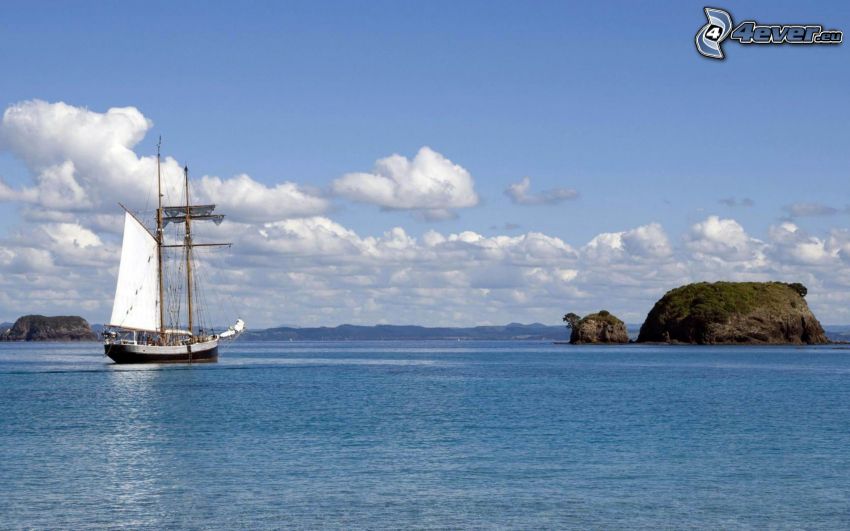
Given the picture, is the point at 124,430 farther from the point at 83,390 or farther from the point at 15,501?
the point at 83,390

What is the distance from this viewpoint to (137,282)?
486 ft

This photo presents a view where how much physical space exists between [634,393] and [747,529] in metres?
70.7

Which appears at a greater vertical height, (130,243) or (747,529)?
(130,243)

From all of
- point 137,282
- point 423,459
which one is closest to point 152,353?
point 137,282

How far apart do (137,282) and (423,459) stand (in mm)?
104228

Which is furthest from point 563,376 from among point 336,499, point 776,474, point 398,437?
point 336,499

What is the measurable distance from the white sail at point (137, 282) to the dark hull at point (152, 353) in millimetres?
3518

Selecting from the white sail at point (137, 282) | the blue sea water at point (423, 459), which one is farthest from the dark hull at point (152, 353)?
the blue sea water at point (423, 459)

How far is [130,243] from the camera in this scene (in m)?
147

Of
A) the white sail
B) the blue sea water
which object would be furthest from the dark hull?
the blue sea water

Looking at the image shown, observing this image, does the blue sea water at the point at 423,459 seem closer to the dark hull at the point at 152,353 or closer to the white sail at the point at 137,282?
the white sail at the point at 137,282

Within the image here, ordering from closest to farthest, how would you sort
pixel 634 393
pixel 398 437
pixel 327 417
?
pixel 398 437 → pixel 327 417 → pixel 634 393

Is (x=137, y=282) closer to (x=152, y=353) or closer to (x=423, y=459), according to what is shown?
(x=152, y=353)

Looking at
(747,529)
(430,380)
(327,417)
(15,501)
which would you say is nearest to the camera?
(747,529)
